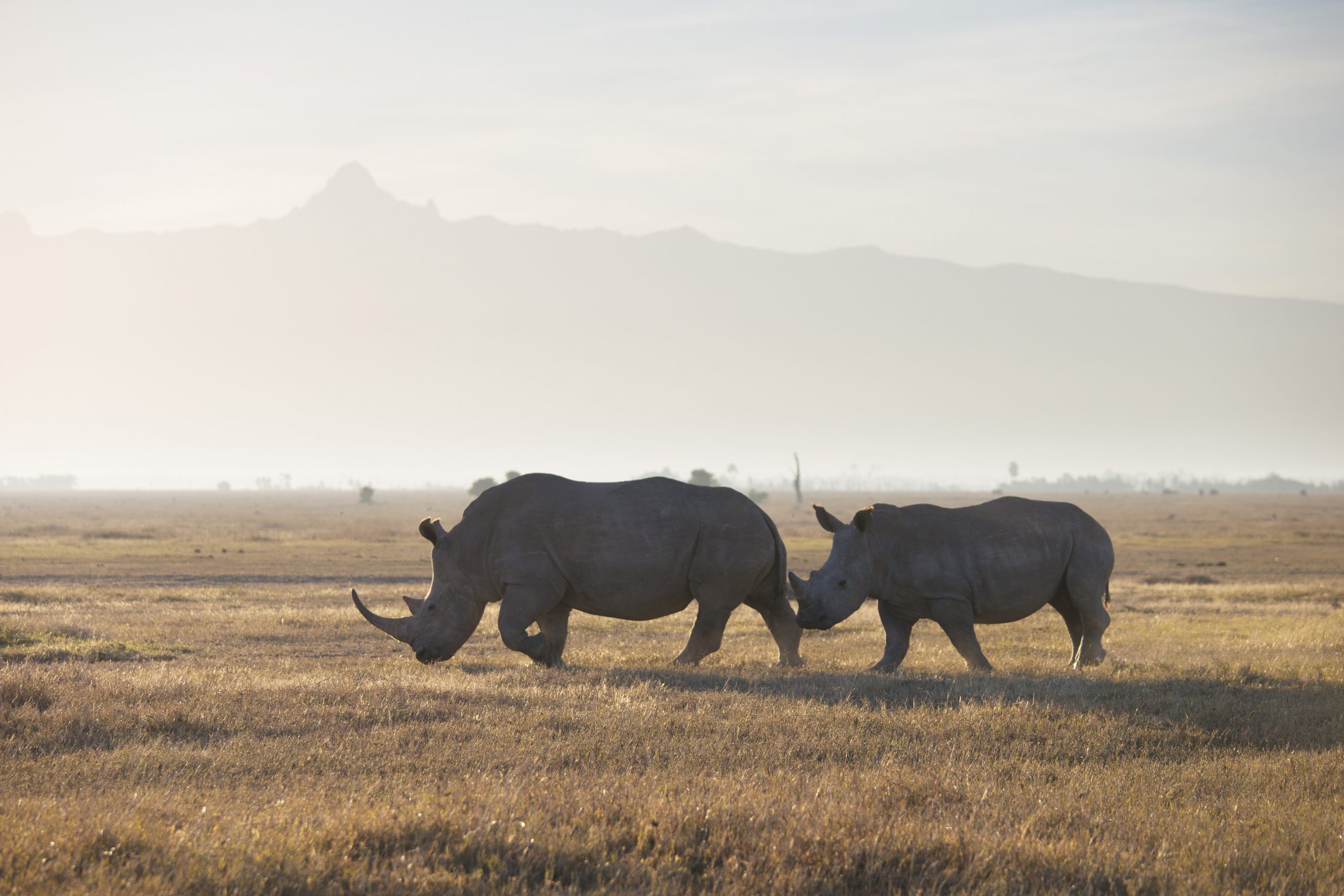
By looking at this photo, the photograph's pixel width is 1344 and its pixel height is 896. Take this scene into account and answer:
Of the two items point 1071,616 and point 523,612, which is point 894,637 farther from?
point 523,612

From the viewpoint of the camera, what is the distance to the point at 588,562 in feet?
46.0

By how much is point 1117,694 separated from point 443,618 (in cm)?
769

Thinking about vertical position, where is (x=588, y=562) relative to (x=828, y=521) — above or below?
below

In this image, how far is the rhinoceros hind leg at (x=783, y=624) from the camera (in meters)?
14.9

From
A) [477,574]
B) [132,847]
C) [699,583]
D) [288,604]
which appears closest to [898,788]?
[132,847]

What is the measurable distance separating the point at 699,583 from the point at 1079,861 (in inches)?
313

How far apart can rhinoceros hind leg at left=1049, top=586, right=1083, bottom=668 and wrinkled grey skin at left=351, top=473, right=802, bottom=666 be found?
3719 mm

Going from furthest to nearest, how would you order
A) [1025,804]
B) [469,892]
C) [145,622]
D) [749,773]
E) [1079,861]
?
1. [145,622]
2. [749,773]
3. [1025,804]
4. [1079,861]
5. [469,892]

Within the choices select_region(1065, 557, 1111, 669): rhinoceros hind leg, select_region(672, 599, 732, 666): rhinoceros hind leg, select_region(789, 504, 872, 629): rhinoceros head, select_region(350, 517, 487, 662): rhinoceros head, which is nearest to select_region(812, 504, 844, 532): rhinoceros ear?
select_region(789, 504, 872, 629): rhinoceros head

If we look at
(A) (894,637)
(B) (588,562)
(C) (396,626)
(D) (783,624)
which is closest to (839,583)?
Result: (A) (894,637)

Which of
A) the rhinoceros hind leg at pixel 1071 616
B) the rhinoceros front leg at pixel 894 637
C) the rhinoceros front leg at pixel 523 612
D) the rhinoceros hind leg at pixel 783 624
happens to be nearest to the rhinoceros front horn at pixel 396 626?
the rhinoceros front leg at pixel 523 612

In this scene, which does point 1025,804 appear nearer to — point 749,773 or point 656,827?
point 749,773

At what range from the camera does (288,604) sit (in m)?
24.2

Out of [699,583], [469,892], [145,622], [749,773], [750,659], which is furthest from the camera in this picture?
[145,622]
